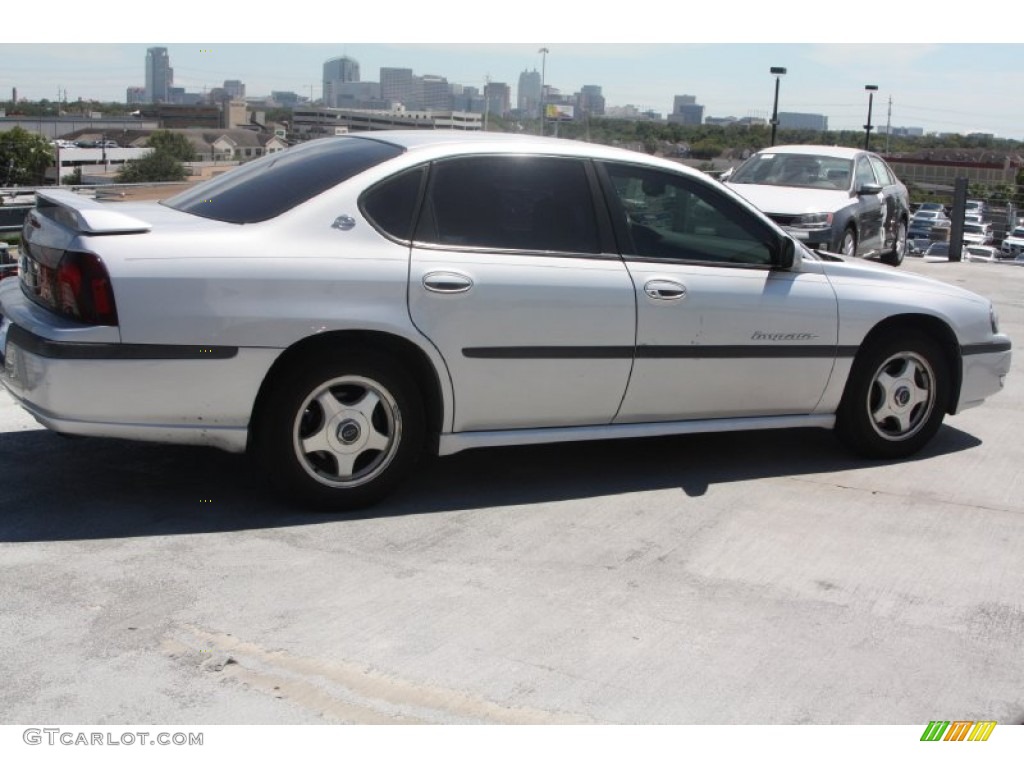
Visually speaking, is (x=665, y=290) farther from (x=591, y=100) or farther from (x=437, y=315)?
(x=591, y=100)

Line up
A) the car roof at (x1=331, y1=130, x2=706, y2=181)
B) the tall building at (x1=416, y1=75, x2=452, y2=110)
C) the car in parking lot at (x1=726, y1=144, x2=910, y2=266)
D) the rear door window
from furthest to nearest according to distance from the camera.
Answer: the tall building at (x1=416, y1=75, x2=452, y2=110)
the car in parking lot at (x1=726, y1=144, x2=910, y2=266)
the car roof at (x1=331, y1=130, x2=706, y2=181)
the rear door window

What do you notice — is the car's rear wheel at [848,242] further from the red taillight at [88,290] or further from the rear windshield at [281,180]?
the red taillight at [88,290]

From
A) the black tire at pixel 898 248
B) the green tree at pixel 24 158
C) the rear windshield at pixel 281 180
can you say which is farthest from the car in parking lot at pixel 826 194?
the green tree at pixel 24 158

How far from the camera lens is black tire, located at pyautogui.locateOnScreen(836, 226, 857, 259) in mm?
11603

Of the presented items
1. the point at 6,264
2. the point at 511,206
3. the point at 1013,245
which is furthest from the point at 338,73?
the point at 1013,245

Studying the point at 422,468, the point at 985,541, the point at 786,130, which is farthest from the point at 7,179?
the point at 786,130

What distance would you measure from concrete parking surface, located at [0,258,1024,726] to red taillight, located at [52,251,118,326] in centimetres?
82

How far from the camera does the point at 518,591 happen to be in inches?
155

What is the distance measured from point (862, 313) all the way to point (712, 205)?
904 mm

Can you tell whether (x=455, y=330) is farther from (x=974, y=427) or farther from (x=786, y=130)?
(x=786, y=130)

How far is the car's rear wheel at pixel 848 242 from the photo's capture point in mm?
11625

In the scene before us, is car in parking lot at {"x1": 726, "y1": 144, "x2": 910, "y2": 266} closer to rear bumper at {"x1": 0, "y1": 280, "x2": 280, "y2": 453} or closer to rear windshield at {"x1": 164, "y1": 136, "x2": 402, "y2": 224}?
rear windshield at {"x1": 164, "y1": 136, "x2": 402, "y2": 224}

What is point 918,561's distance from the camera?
4430 millimetres

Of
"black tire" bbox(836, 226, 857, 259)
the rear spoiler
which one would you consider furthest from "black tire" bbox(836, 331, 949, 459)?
"black tire" bbox(836, 226, 857, 259)
